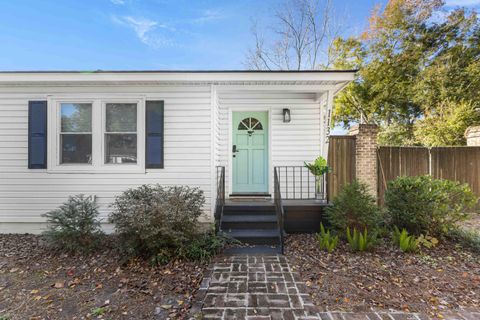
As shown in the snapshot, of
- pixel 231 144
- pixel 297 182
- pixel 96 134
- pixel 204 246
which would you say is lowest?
pixel 204 246

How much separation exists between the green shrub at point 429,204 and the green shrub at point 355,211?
427mm

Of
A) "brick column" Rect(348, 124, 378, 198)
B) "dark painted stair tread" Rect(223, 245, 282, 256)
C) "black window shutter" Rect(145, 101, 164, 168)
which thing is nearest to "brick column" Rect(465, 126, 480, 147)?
"brick column" Rect(348, 124, 378, 198)

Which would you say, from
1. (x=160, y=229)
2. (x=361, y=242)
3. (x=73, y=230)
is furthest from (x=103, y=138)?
(x=361, y=242)

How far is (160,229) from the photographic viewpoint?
3447 millimetres

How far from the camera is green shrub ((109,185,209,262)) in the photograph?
11.5 ft

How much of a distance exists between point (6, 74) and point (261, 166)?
5.33 m

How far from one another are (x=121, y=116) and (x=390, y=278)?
5170mm

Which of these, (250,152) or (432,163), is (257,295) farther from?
(432,163)

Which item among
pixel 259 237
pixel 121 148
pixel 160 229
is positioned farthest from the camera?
pixel 121 148

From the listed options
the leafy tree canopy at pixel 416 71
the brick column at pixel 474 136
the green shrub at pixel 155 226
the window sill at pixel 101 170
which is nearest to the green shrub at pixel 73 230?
the green shrub at pixel 155 226

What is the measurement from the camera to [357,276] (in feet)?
10.2

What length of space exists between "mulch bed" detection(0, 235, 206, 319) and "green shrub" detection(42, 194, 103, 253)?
0.55 ft

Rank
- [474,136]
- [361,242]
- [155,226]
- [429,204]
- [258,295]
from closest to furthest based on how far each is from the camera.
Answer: [258,295]
[155,226]
[361,242]
[429,204]
[474,136]

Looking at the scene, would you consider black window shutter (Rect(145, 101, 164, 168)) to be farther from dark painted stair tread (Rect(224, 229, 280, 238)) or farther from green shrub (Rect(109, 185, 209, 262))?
dark painted stair tread (Rect(224, 229, 280, 238))
